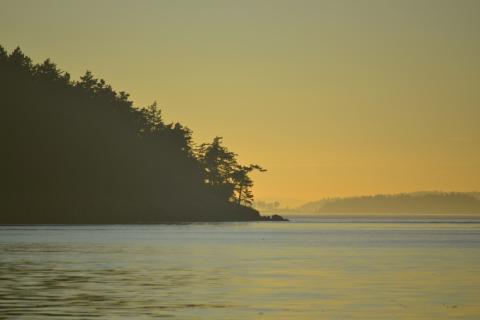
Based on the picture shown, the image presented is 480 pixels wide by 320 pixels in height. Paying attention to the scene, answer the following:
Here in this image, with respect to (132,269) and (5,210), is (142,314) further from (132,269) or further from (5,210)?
(5,210)

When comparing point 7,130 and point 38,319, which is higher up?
point 7,130

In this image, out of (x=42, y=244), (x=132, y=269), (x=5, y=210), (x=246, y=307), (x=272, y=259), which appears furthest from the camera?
(x=5, y=210)

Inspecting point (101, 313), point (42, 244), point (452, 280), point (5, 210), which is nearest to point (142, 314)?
point (101, 313)

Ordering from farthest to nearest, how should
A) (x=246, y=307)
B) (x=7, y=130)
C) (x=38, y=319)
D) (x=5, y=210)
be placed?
(x=7, y=130), (x=5, y=210), (x=246, y=307), (x=38, y=319)

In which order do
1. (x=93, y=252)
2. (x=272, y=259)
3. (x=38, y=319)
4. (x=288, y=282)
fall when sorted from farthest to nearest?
(x=93, y=252) < (x=272, y=259) < (x=288, y=282) < (x=38, y=319)

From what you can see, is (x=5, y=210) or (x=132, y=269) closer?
(x=132, y=269)

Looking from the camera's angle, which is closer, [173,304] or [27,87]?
[173,304]

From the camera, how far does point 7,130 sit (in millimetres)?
189375

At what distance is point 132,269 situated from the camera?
58.5 metres

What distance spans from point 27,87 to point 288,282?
15739cm

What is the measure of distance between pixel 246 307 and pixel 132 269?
70.5ft

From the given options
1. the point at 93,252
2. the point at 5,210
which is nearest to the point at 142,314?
the point at 93,252

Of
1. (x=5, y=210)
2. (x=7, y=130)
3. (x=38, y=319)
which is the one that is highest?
(x=7, y=130)

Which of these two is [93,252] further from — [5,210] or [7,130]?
[7,130]
